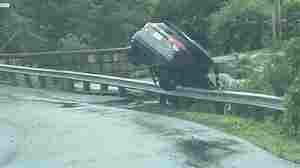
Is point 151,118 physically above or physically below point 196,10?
below

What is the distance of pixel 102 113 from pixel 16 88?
9.26m

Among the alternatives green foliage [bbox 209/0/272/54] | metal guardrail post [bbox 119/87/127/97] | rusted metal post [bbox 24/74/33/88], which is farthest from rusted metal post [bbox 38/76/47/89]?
green foliage [bbox 209/0/272/54]

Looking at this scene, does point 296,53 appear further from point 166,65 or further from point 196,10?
point 196,10

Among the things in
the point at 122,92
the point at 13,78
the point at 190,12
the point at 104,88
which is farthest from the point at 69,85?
the point at 190,12

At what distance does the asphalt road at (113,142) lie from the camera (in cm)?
1024

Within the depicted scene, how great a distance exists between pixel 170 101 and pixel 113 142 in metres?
5.87

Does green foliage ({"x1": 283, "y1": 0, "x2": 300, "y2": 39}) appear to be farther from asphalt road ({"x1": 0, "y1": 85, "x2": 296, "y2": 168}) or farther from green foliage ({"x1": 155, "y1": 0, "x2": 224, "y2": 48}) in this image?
asphalt road ({"x1": 0, "y1": 85, "x2": 296, "y2": 168})

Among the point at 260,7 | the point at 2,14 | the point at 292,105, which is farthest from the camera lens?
the point at 2,14

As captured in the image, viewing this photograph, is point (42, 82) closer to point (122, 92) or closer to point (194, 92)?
point (122, 92)

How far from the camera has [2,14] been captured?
4666 cm

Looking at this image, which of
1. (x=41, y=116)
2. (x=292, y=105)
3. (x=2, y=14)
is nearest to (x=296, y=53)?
(x=292, y=105)

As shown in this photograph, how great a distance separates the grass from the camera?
35.1 ft

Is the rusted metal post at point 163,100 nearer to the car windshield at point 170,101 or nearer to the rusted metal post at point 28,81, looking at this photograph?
the car windshield at point 170,101

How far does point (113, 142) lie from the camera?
12.3 metres
